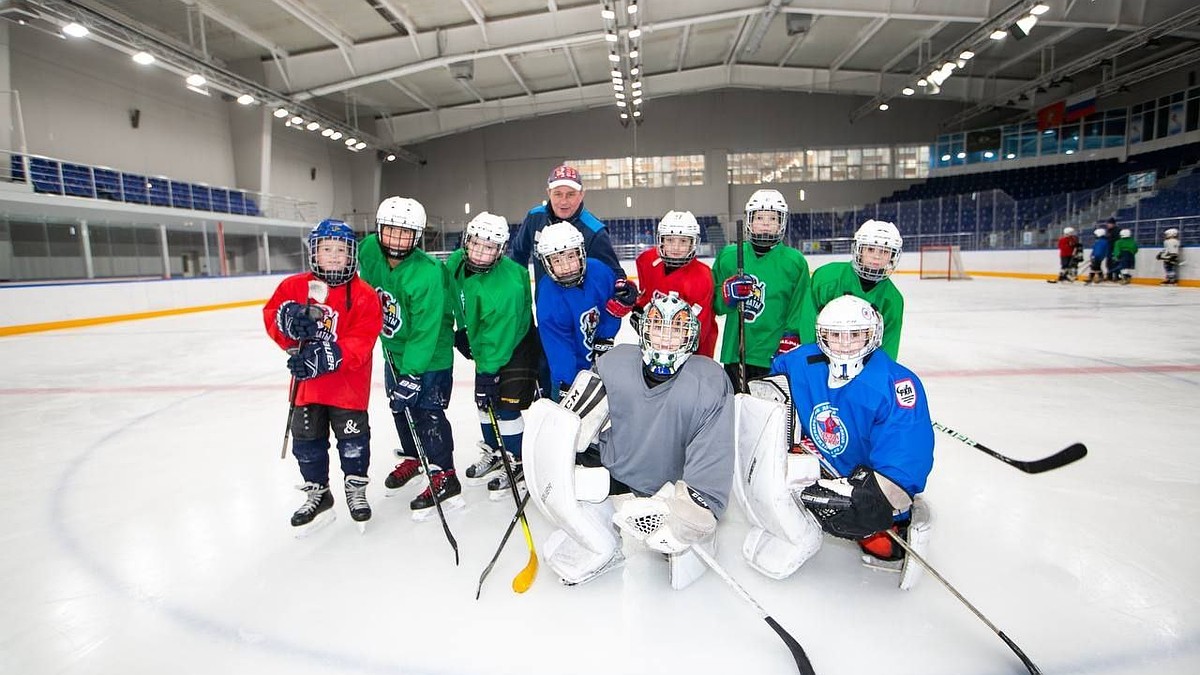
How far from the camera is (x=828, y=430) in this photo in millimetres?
1987

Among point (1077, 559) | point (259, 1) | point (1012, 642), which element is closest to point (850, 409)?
point (1012, 642)

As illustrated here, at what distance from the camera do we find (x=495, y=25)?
13.8 metres

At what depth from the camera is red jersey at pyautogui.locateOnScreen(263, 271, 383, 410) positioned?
2219 millimetres

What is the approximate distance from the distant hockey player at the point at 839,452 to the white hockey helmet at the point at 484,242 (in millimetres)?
1217

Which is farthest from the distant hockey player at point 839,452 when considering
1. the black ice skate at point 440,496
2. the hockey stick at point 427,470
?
the black ice skate at point 440,496

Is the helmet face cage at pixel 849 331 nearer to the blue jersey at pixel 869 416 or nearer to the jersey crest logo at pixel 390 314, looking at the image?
the blue jersey at pixel 869 416

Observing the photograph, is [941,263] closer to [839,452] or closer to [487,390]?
[839,452]

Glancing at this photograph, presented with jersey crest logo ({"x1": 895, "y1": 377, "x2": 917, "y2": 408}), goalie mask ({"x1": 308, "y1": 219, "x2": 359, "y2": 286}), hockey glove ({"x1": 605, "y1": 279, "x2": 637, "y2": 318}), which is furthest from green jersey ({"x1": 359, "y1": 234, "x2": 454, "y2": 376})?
jersey crest logo ({"x1": 895, "y1": 377, "x2": 917, "y2": 408})

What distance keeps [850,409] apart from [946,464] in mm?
1250

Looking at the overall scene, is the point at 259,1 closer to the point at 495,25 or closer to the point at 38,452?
the point at 495,25

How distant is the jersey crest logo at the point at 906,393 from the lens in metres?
1.80

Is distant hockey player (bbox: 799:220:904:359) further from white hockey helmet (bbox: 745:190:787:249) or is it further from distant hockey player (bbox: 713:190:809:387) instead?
white hockey helmet (bbox: 745:190:787:249)

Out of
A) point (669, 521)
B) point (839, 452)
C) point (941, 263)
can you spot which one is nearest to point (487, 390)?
point (669, 521)

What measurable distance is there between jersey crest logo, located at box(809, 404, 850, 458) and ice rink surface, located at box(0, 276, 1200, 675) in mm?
366
